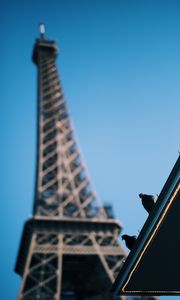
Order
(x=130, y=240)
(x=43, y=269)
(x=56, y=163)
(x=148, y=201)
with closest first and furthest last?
(x=148, y=201)
(x=130, y=240)
(x=43, y=269)
(x=56, y=163)

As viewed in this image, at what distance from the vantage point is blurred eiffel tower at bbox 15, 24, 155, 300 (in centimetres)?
2797

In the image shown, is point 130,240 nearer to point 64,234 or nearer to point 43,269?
point 43,269

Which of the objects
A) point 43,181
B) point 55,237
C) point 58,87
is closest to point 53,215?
point 55,237

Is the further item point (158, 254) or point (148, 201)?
point (158, 254)

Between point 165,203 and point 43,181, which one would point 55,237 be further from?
point 165,203

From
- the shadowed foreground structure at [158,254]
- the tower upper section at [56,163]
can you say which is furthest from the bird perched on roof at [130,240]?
the tower upper section at [56,163]

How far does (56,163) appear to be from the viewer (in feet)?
129

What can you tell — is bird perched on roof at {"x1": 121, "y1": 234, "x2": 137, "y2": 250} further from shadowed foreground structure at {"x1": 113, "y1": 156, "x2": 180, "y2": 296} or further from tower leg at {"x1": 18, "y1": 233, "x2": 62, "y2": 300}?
tower leg at {"x1": 18, "y1": 233, "x2": 62, "y2": 300}

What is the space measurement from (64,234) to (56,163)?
10.6m

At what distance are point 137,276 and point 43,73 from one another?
1896 inches

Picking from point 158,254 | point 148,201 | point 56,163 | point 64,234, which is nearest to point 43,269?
point 64,234

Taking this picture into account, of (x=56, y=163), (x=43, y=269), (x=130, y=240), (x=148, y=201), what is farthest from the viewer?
(x=56, y=163)

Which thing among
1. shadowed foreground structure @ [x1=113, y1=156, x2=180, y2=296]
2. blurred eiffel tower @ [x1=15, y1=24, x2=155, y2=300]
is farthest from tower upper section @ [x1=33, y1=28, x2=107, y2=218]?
shadowed foreground structure @ [x1=113, y1=156, x2=180, y2=296]

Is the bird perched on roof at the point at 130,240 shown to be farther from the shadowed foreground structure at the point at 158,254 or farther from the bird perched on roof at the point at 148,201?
the bird perched on roof at the point at 148,201
